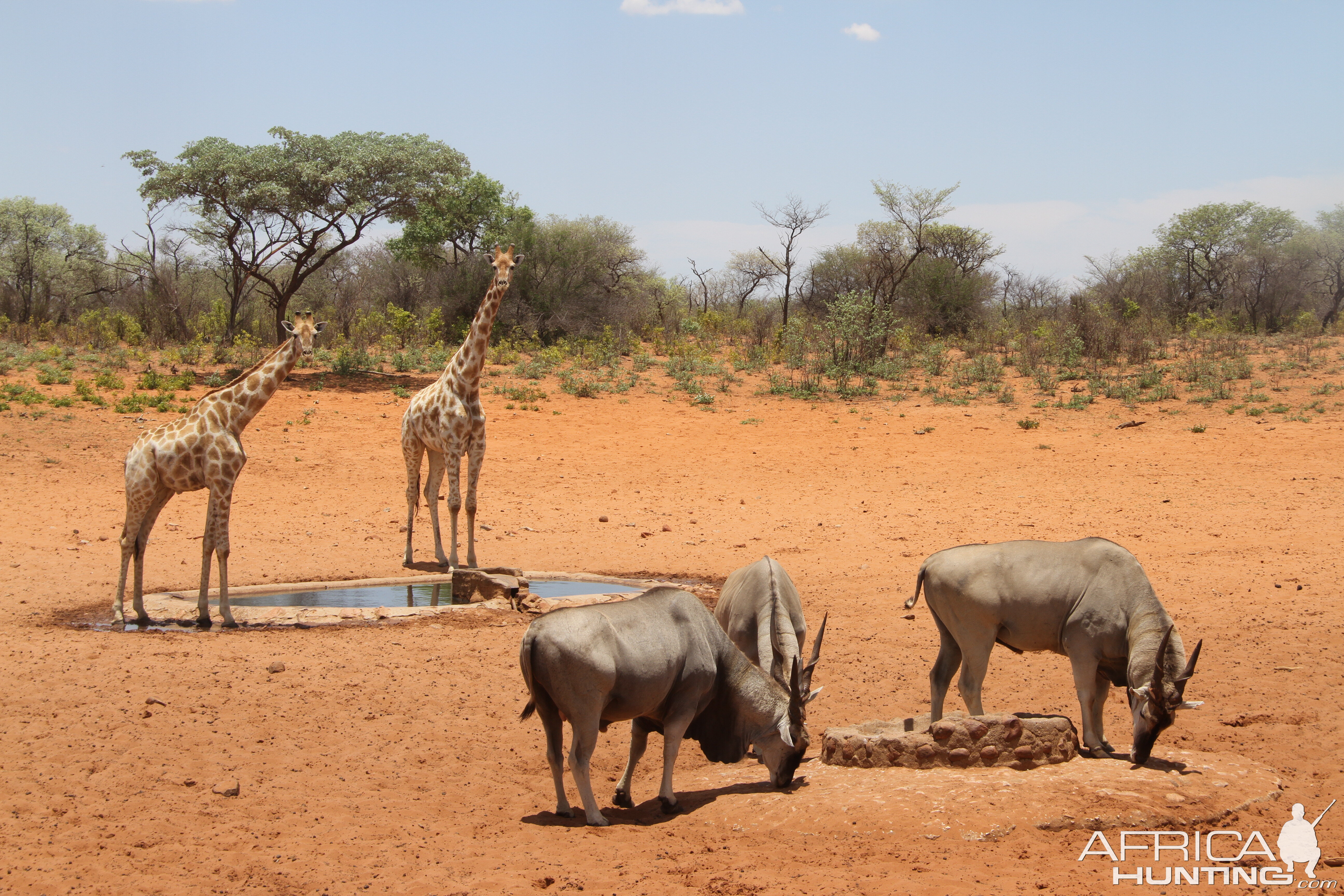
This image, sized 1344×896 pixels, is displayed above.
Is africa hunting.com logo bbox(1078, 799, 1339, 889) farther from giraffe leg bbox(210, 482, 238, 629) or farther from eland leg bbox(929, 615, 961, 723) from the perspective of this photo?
giraffe leg bbox(210, 482, 238, 629)

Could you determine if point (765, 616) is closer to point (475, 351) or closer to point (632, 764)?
point (632, 764)

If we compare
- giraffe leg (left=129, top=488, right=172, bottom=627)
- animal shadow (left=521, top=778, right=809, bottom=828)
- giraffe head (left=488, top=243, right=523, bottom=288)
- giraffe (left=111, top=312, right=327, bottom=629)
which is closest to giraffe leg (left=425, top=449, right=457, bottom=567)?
giraffe head (left=488, top=243, right=523, bottom=288)

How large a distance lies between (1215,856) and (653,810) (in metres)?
2.88

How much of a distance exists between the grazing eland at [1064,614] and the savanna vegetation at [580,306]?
16582 millimetres

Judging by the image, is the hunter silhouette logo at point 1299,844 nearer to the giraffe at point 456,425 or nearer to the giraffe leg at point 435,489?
the giraffe at point 456,425

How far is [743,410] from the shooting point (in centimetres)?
2355

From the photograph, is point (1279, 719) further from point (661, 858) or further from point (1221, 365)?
point (1221, 365)

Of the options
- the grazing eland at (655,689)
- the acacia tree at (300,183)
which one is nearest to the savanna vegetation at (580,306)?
the acacia tree at (300,183)

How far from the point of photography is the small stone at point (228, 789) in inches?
233

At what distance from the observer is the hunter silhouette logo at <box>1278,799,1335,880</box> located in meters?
4.78

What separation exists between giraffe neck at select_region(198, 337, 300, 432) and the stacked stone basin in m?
6.39

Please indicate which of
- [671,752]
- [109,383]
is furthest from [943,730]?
[109,383]

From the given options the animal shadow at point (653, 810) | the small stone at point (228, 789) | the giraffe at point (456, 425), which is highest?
the giraffe at point (456, 425)

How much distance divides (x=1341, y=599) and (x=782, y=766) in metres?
6.86
